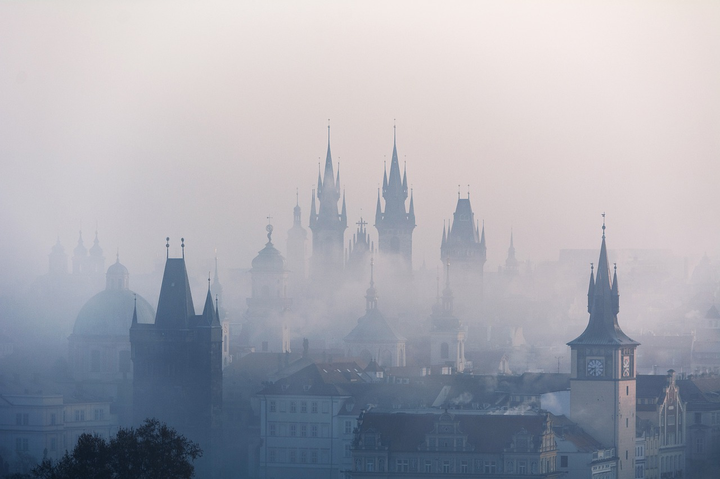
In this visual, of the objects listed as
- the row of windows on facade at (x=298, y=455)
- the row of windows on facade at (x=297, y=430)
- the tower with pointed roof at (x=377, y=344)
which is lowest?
the row of windows on facade at (x=298, y=455)

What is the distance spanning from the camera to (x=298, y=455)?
121188 millimetres

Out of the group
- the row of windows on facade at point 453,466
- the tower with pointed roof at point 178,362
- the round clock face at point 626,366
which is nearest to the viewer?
the row of windows on facade at point 453,466

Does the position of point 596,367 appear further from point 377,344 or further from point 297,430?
point 377,344

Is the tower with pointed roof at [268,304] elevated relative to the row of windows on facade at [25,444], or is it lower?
elevated

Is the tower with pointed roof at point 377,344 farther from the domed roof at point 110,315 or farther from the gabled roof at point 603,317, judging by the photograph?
the gabled roof at point 603,317

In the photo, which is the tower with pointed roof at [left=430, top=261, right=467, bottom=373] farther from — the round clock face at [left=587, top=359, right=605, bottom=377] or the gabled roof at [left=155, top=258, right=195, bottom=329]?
A: the round clock face at [left=587, top=359, right=605, bottom=377]

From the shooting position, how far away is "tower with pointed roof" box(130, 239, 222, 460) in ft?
419

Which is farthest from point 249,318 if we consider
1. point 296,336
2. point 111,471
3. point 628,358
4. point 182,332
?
point 111,471

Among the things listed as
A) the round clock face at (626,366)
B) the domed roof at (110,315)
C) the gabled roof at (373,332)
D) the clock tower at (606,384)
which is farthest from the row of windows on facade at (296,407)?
the gabled roof at (373,332)

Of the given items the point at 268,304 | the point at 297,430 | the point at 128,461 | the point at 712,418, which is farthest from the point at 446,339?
the point at 128,461

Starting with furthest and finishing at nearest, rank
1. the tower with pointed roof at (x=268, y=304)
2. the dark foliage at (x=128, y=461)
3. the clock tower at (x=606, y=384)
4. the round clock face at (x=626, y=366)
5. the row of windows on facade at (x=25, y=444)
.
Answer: the tower with pointed roof at (x=268, y=304) → the row of windows on facade at (x=25, y=444) → the round clock face at (x=626, y=366) → the clock tower at (x=606, y=384) → the dark foliage at (x=128, y=461)

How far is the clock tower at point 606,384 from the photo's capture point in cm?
11481

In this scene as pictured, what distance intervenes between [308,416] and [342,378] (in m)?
6.99

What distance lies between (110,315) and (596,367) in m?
46.4
